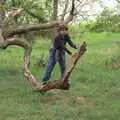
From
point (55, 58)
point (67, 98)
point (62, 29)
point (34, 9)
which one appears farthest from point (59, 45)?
point (34, 9)

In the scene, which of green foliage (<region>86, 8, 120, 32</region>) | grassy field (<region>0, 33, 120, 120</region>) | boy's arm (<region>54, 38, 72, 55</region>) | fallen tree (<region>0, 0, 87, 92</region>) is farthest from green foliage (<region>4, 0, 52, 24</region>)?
fallen tree (<region>0, 0, 87, 92</region>)

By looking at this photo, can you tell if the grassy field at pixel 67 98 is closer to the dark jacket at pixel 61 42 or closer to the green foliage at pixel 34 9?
the dark jacket at pixel 61 42

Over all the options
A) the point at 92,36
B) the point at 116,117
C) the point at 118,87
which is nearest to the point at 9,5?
the point at 118,87

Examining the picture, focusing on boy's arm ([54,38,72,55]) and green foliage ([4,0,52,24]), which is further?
green foliage ([4,0,52,24])

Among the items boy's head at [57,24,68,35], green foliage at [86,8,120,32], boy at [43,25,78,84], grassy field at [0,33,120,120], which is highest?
boy's head at [57,24,68,35]

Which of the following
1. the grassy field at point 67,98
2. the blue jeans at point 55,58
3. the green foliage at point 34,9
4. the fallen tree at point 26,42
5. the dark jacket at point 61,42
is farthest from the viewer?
the green foliage at point 34,9

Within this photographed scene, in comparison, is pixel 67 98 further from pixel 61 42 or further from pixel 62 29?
pixel 62 29

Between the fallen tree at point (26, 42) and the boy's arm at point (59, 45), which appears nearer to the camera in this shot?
the fallen tree at point (26, 42)

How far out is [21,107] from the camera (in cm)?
1160

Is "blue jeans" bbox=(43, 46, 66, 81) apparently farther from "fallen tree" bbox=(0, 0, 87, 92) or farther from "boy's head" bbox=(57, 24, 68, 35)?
"fallen tree" bbox=(0, 0, 87, 92)

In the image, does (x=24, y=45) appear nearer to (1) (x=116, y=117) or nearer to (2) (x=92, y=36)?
(1) (x=116, y=117)

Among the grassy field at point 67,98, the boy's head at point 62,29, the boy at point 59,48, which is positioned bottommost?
the grassy field at point 67,98

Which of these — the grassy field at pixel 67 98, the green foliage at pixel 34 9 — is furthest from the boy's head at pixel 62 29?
the green foliage at pixel 34 9

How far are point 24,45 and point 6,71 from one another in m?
7.99
